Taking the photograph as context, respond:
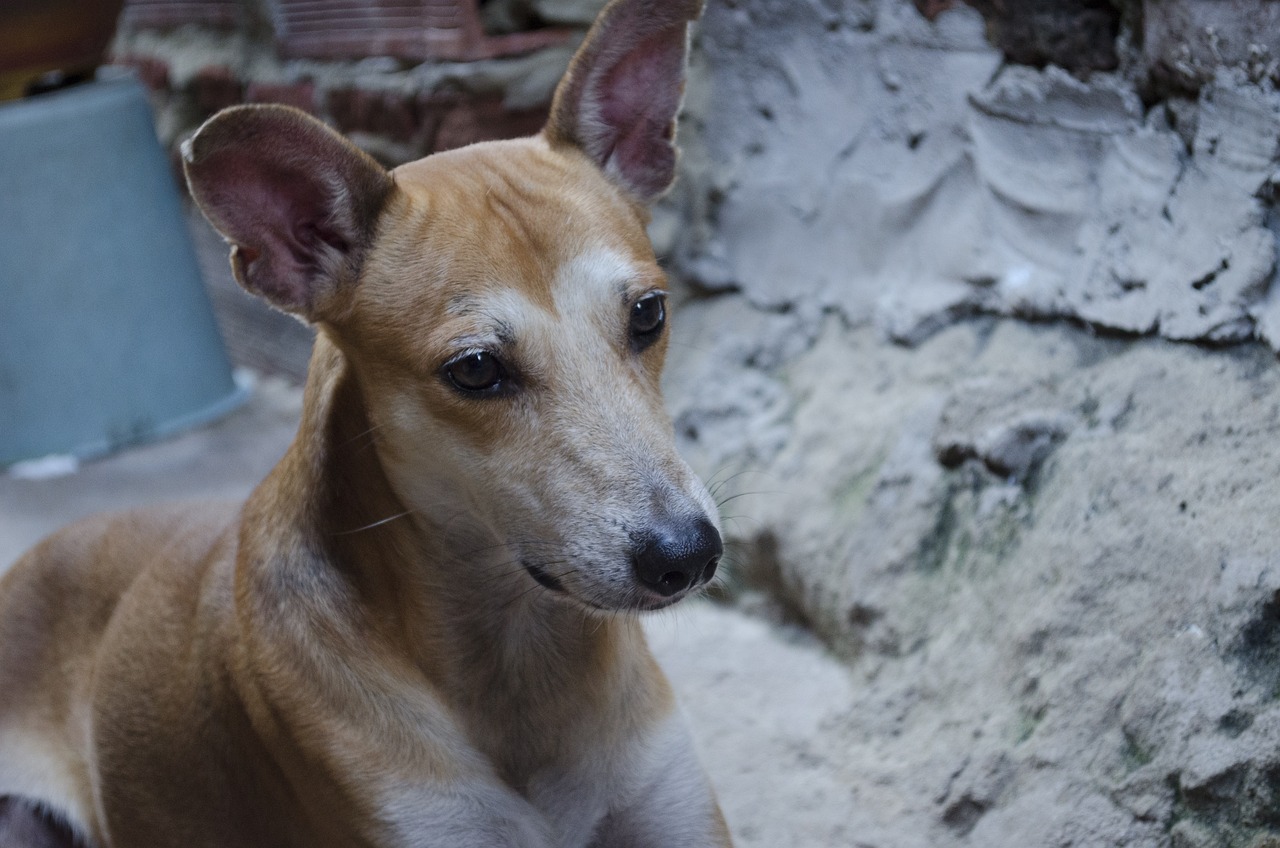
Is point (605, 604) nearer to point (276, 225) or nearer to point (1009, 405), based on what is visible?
point (276, 225)

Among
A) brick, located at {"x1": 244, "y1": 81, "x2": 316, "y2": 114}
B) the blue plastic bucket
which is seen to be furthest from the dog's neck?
the blue plastic bucket

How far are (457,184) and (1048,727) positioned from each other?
1566 mm

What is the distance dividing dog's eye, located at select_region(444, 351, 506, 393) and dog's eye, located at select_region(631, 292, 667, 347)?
26 cm

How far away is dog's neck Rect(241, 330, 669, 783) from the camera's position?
221cm

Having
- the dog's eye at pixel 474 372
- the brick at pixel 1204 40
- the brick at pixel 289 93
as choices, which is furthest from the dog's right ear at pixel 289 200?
the brick at pixel 289 93

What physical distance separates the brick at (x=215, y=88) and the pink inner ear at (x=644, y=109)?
3.56 metres

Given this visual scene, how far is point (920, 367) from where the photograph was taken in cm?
349

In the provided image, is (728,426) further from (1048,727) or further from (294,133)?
(294,133)

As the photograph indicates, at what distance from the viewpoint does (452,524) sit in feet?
7.16

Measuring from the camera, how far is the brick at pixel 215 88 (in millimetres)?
5711

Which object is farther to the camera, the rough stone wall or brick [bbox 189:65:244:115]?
brick [bbox 189:65:244:115]

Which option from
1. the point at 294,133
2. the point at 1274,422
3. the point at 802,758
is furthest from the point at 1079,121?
the point at 294,133

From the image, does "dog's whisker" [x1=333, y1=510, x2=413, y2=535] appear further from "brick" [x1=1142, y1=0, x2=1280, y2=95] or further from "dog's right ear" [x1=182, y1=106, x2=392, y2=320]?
"brick" [x1=1142, y1=0, x2=1280, y2=95]

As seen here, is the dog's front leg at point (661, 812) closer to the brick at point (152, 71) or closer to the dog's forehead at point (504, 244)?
the dog's forehead at point (504, 244)
